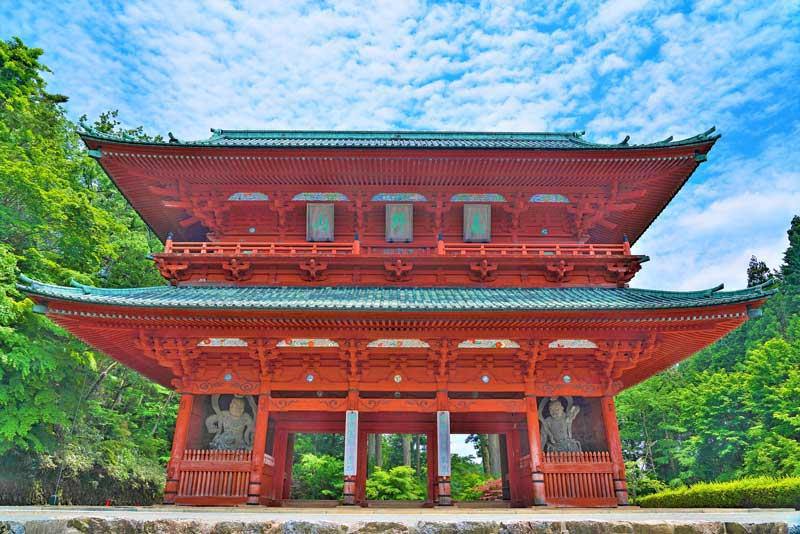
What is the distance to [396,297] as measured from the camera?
44.6 ft

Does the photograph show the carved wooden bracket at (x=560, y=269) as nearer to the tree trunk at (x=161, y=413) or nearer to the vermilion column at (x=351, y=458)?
the vermilion column at (x=351, y=458)

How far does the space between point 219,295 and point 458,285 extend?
6.73 m

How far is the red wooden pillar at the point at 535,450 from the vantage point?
40.4 feet

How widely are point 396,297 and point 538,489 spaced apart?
5819 millimetres

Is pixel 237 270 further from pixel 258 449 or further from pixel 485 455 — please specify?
pixel 485 455

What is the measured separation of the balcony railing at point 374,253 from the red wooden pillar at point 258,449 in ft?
14.2

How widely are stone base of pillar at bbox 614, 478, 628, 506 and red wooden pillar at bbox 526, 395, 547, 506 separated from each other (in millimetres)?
1810

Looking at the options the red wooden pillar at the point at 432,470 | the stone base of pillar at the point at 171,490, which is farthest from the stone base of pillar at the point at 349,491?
the stone base of pillar at the point at 171,490

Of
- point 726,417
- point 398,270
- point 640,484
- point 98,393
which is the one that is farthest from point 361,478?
point 726,417

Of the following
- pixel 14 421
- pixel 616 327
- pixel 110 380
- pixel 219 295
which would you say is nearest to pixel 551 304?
pixel 616 327

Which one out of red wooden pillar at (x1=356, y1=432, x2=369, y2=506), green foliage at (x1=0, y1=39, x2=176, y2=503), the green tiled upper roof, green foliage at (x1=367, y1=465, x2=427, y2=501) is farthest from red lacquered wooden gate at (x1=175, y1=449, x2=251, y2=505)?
green foliage at (x1=367, y1=465, x2=427, y2=501)

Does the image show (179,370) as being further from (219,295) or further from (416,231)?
(416,231)

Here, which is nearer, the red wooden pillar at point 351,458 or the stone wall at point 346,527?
the stone wall at point 346,527

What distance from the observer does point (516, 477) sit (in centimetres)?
1478
